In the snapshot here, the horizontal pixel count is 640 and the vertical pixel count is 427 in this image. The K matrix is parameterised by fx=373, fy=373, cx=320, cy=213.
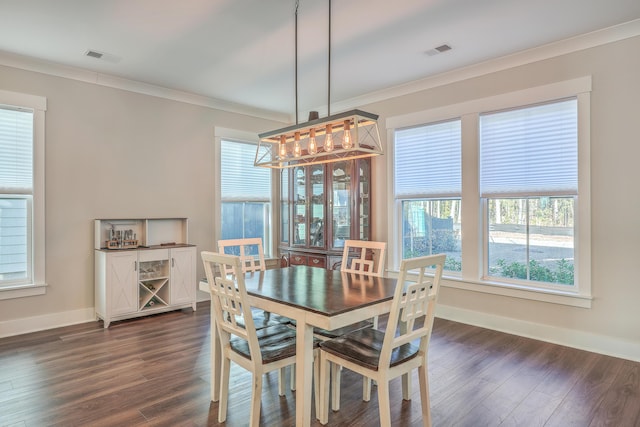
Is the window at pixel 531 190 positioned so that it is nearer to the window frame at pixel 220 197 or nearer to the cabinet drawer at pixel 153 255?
the window frame at pixel 220 197

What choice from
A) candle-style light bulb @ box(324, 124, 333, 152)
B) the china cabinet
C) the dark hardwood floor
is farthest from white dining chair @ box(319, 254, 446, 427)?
the china cabinet

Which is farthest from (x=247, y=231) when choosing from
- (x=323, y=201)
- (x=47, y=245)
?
(x=47, y=245)

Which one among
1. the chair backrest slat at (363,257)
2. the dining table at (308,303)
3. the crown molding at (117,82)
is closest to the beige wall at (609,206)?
the chair backrest slat at (363,257)

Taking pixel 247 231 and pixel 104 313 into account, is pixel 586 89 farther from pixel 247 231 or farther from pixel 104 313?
pixel 104 313

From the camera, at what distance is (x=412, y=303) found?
2.13 m

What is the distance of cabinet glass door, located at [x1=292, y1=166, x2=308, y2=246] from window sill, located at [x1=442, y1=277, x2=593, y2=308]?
2136mm

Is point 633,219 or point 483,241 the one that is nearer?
point 633,219

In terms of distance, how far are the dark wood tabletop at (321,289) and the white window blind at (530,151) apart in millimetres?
→ 2041

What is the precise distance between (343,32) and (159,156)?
2970mm

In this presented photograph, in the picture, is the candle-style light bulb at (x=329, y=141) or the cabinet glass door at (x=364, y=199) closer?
the candle-style light bulb at (x=329, y=141)

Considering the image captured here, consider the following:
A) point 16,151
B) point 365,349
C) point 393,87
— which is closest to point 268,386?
point 365,349

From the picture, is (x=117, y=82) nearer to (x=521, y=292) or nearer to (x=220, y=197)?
(x=220, y=197)

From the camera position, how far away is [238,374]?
9.95ft

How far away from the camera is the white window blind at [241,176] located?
5.64 meters
